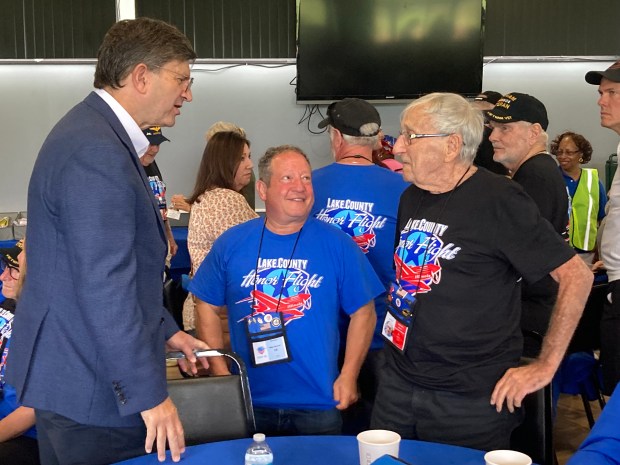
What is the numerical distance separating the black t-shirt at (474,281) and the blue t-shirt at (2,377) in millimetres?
1344

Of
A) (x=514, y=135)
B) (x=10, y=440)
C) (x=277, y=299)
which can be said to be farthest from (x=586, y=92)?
(x=10, y=440)

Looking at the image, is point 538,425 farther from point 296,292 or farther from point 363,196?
point 363,196

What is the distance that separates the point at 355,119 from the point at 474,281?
127 centimetres

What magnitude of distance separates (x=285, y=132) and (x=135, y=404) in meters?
5.26

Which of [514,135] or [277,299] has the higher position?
[514,135]

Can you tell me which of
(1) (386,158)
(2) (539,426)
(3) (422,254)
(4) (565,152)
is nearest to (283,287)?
(3) (422,254)

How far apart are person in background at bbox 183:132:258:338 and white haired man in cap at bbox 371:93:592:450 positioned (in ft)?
4.69

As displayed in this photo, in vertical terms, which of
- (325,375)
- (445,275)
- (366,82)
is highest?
(366,82)

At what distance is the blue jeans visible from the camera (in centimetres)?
256

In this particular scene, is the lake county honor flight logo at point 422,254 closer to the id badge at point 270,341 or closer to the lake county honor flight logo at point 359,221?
the id badge at point 270,341

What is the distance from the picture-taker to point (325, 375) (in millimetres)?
2549

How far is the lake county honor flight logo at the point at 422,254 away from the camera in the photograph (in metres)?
2.11

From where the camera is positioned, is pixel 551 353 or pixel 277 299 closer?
pixel 551 353

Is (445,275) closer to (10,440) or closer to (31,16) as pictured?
(10,440)
